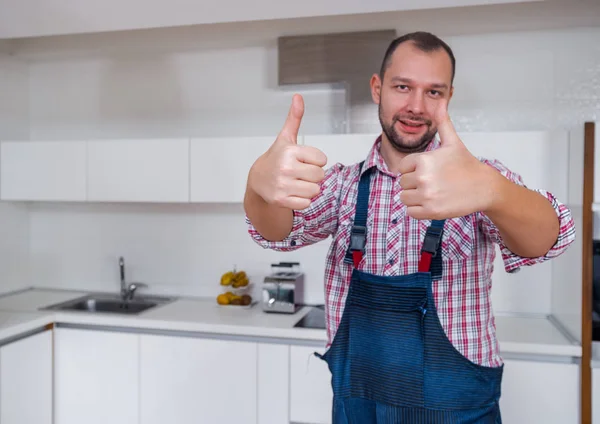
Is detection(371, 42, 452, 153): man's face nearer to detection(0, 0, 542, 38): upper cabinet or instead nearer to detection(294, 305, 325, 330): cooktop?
detection(0, 0, 542, 38): upper cabinet

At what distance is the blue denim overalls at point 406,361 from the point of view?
123 cm

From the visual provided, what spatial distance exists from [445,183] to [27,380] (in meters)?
2.33

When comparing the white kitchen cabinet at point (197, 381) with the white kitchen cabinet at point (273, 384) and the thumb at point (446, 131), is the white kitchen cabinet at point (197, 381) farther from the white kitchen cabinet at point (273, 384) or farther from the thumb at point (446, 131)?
the thumb at point (446, 131)

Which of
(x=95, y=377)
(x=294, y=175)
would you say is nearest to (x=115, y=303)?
(x=95, y=377)

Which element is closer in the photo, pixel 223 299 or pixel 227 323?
pixel 227 323

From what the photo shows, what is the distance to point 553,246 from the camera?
1022 mm

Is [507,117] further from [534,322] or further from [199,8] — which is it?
[199,8]

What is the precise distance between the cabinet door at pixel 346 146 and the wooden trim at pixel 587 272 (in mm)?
857

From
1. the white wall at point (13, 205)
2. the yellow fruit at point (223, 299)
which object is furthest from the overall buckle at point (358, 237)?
the white wall at point (13, 205)

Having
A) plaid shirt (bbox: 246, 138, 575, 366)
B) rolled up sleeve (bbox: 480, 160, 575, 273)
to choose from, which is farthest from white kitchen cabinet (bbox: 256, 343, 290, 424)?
rolled up sleeve (bbox: 480, 160, 575, 273)

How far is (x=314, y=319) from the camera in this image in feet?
8.40

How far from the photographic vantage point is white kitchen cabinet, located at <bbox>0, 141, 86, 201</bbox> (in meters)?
2.79

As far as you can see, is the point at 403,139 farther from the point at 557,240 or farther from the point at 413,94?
the point at 557,240

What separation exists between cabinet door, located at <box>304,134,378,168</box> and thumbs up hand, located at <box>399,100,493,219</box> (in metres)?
1.56
